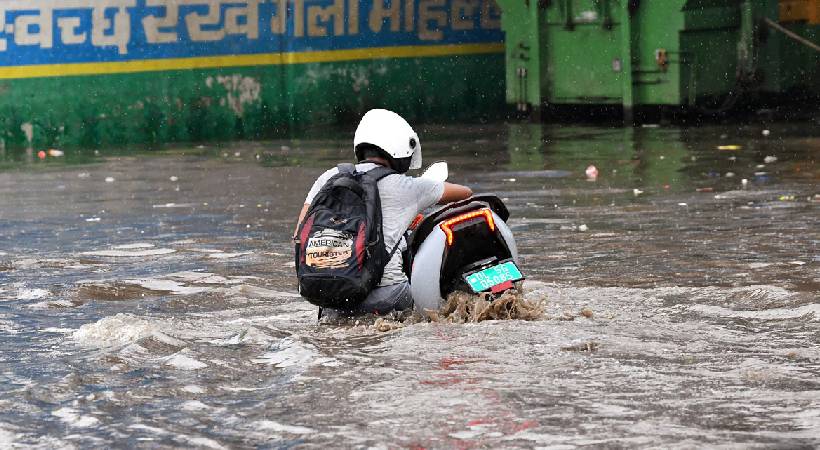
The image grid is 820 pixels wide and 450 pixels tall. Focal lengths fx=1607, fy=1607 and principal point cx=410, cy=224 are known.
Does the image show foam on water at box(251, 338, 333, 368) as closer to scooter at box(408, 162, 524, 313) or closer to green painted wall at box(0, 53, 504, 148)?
scooter at box(408, 162, 524, 313)

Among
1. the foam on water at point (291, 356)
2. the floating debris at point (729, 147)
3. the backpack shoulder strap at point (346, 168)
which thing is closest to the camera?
the foam on water at point (291, 356)

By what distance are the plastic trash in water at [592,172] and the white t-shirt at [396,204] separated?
6.83m

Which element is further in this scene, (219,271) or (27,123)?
(27,123)

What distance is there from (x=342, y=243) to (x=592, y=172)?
753 centimetres

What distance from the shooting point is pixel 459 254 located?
298 inches

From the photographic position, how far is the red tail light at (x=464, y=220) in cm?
746

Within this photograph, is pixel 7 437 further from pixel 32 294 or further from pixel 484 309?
pixel 32 294

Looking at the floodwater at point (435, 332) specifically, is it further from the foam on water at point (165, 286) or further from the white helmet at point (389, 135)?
the white helmet at point (389, 135)

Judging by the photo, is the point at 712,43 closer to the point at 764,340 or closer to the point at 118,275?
the point at 118,275

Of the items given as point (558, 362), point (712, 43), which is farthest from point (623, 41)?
point (558, 362)

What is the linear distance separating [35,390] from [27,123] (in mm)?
13230

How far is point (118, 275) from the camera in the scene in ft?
31.8

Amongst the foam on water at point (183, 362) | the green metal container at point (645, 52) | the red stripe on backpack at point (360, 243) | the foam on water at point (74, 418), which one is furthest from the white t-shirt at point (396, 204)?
the green metal container at point (645, 52)

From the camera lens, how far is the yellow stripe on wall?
62.9ft
